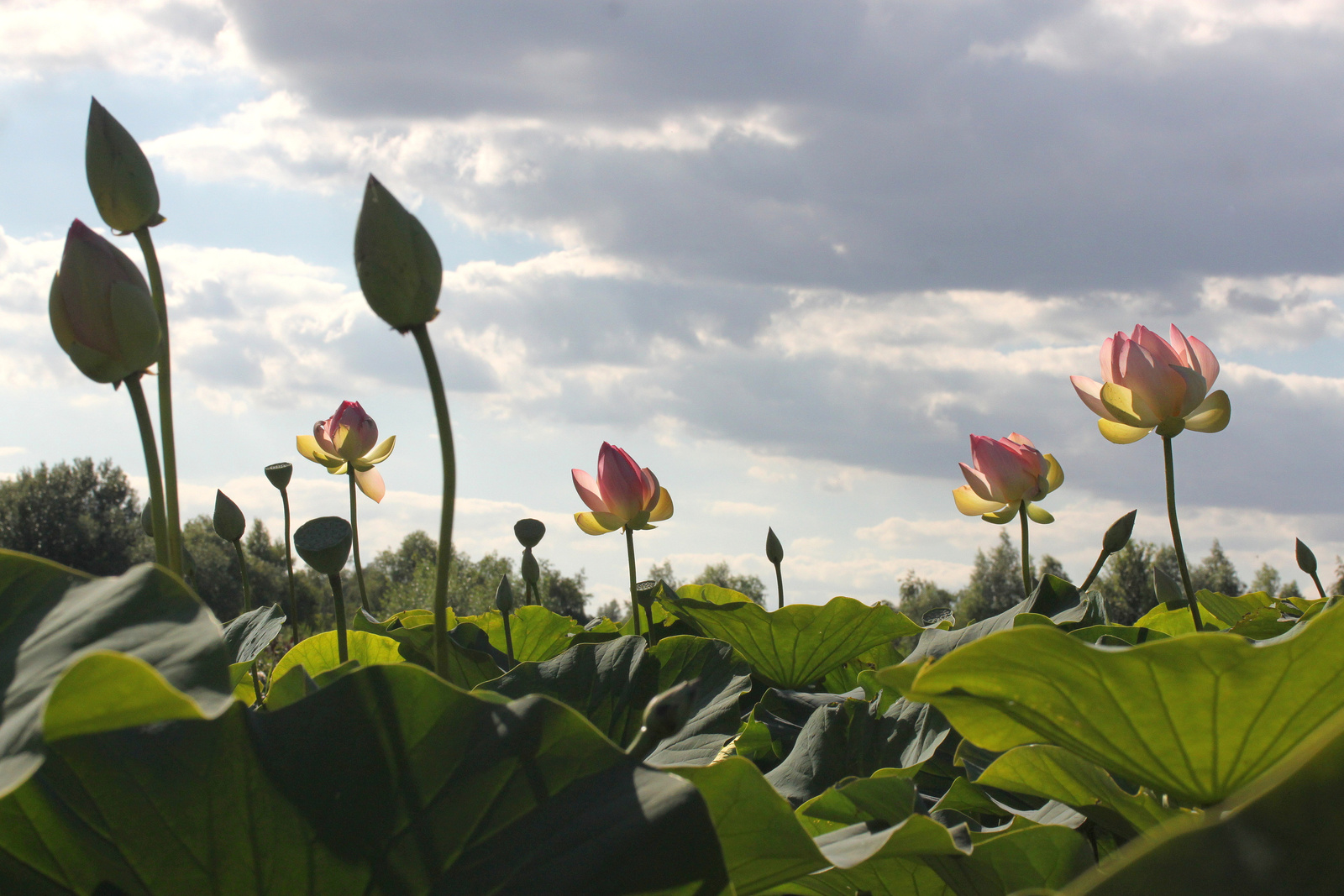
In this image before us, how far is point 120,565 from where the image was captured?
28328 mm

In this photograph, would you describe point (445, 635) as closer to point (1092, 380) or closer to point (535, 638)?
point (535, 638)

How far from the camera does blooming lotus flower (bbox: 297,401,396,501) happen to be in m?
2.45

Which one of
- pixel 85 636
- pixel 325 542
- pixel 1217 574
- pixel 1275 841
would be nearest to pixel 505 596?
pixel 325 542

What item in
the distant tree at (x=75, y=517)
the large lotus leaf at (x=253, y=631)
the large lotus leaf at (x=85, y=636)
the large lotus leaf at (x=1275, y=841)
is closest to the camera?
the large lotus leaf at (x=1275, y=841)

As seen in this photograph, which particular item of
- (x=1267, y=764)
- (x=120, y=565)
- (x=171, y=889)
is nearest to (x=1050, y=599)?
(x=1267, y=764)

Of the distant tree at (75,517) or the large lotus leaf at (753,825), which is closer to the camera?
the large lotus leaf at (753,825)

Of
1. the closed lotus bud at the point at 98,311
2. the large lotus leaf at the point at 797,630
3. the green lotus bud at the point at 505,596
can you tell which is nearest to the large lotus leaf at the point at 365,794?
the closed lotus bud at the point at 98,311

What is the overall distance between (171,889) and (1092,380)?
1.72m

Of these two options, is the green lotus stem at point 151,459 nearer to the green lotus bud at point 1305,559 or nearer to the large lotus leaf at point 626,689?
the large lotus leaf at point 626,689

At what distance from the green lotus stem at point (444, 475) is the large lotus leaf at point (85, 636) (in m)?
0.17

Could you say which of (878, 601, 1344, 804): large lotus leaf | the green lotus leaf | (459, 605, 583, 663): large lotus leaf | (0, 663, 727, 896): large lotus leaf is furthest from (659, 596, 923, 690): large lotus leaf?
(0, 663, 727, 896): large lotus leaf

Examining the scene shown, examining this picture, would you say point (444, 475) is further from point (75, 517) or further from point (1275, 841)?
point (75, 517)

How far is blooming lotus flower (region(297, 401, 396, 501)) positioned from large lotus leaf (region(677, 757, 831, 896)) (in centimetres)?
206

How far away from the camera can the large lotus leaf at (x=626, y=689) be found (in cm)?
94
